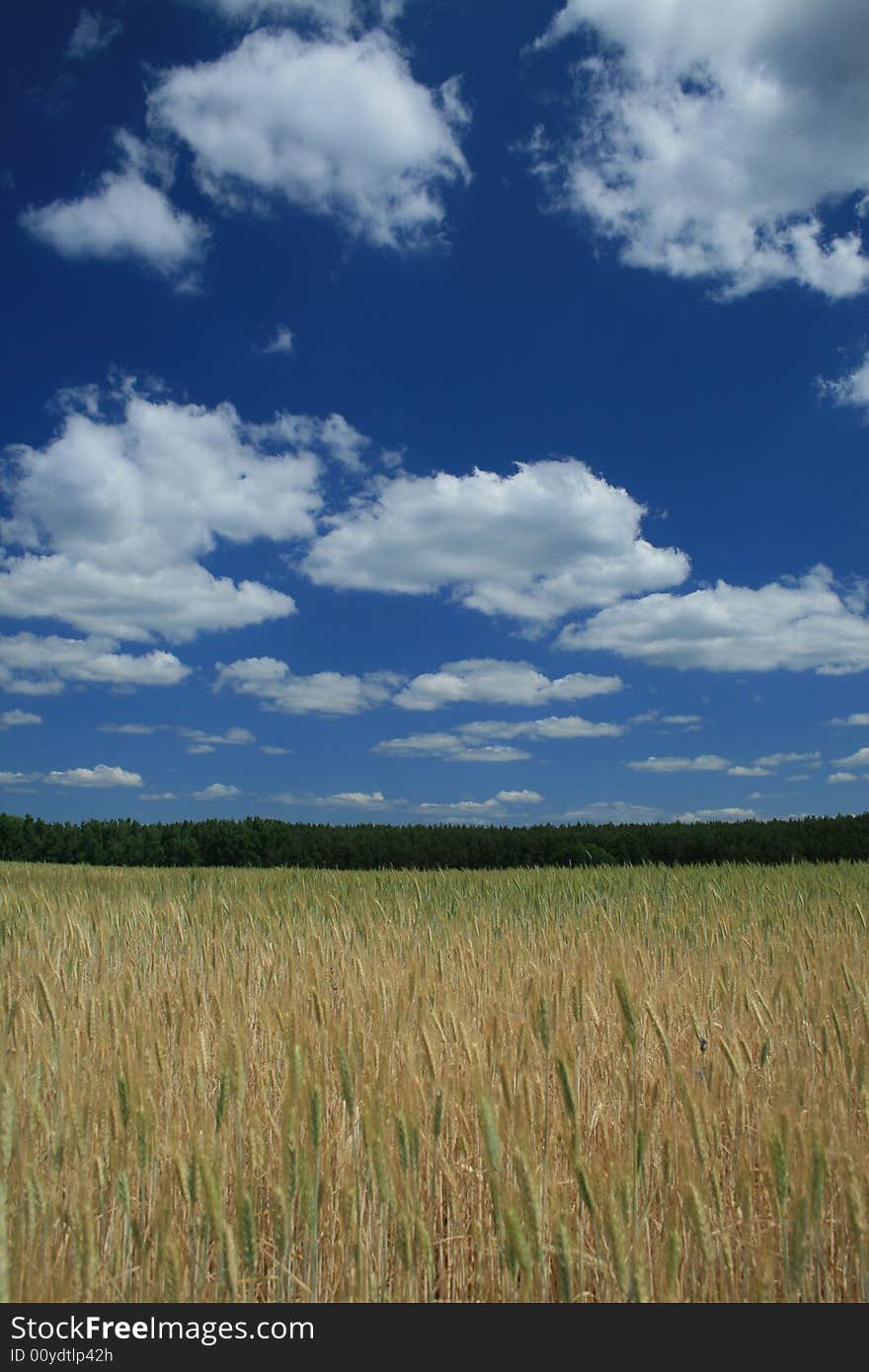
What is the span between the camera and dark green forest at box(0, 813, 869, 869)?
61.3ft

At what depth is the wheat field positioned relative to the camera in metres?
1.51

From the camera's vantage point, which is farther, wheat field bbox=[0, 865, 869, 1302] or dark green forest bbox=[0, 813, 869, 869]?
dark green forest bbox=[0, 813, 869, 869]

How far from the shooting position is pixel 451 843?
65.3 ft

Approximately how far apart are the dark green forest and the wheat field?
1390 cm

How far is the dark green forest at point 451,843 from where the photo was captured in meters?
18.7

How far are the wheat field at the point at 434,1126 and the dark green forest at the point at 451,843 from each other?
547 inches

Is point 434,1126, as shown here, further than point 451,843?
No

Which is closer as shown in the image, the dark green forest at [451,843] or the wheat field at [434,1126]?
the wheat field at [434,1126]

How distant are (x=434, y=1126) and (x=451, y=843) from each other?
60.0ft
